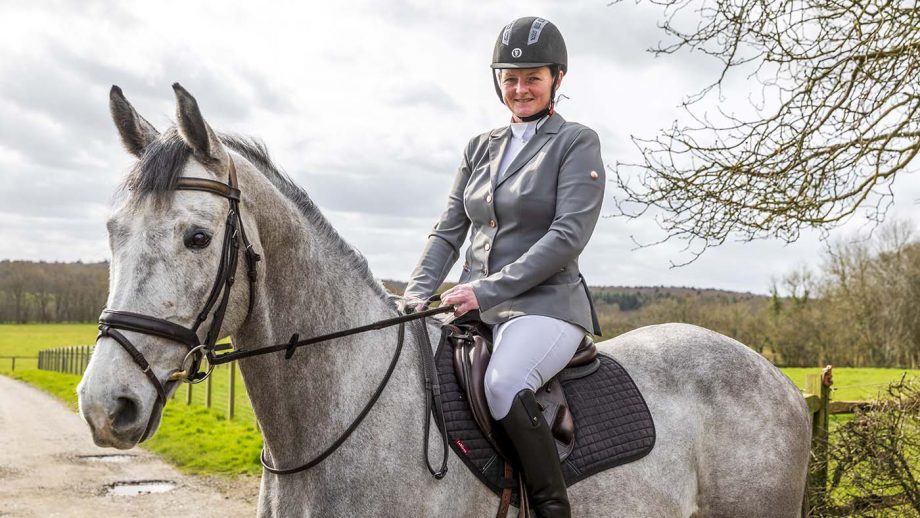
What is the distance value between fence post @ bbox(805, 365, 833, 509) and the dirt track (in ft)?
20.3

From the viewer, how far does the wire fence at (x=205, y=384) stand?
16.3 metres

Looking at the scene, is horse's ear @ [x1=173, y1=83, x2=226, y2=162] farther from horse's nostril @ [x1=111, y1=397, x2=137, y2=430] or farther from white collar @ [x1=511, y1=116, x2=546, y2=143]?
white collar @ [x1=511, y1=116, x2=546, y2=143]

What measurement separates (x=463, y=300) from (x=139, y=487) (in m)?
8.72

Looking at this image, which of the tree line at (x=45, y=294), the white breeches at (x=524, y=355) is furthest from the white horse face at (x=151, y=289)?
the tree line at (x=45, y=294)

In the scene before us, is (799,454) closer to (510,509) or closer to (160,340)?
(510,509)

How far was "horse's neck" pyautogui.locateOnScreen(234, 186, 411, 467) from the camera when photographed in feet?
9.92

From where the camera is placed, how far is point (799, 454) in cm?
446

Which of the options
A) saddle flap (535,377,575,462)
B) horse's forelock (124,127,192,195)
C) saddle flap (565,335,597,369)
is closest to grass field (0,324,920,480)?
saddle flap (565,335,597,369)

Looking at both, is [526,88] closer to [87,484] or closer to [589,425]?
[589,425]

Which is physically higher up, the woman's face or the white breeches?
the woman's face

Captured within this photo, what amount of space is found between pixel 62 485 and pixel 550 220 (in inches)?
385

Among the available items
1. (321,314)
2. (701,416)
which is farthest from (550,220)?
(701,416)

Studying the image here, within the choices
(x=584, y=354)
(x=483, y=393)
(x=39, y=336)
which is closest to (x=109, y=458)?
(x=584, y=354)

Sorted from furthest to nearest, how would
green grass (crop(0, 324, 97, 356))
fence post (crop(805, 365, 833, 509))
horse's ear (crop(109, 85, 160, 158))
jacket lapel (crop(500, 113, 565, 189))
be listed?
1. green grass (crop(0, 324, 97, 356))
2. fence post (crop(805, 365, 833, 509))
3. jacket lapel (crop(500, 113, 565, 189))
4. horse's ear (crop(109, 85, 160, 158))
